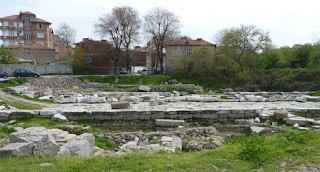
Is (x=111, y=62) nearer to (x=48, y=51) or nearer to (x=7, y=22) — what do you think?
(x=48, y=51)

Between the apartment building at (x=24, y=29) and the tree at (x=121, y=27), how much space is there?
28.4 m

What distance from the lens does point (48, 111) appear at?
38.6 feet

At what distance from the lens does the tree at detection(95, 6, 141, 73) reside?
42219 mm

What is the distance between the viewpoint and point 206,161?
5.64 metres

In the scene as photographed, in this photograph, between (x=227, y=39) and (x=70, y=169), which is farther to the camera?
(x=227, y=39)

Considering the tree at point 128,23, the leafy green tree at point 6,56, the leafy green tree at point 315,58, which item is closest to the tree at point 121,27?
the tree at point 128,23

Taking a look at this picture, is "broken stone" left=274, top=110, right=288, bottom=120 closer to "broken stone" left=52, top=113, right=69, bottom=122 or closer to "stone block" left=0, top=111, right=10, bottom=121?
"broken stone" left=52, top=113, right=69, bottom=122

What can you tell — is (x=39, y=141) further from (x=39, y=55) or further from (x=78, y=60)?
(x=39, y=55)

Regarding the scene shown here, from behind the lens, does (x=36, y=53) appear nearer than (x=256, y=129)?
No

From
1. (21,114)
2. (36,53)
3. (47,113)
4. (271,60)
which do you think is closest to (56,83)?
(21,114)

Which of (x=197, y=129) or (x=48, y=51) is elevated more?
(x=48, y=51)

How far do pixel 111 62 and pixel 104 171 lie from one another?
143 feet

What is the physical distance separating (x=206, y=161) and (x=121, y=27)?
39654 millimetres

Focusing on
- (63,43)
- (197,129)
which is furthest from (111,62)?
(197,129)
